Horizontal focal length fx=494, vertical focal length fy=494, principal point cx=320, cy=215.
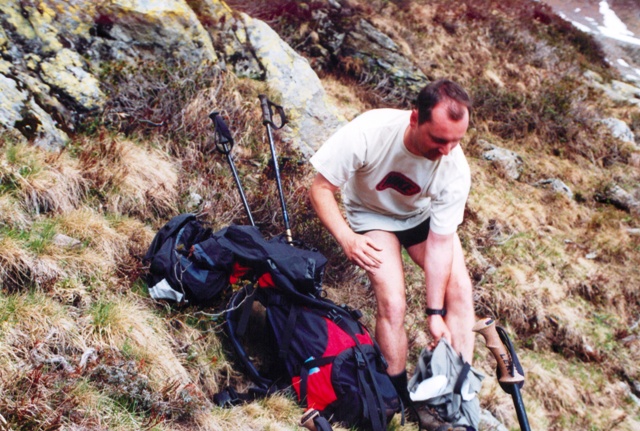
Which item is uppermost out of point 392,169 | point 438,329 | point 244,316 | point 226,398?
point 392,169

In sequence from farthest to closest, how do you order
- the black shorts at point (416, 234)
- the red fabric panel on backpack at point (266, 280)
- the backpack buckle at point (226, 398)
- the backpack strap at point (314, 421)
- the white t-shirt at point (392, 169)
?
the black shorts at point (416, 234) < the white t-shirt at point (392, 169) < the red fabric panel on backpack at point (266, 280) < the backpack buckle at point (226, 398) < the backpack strap at point (314, 421)

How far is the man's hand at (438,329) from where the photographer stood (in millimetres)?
3332

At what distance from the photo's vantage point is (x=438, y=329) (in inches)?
133

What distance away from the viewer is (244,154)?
557cm

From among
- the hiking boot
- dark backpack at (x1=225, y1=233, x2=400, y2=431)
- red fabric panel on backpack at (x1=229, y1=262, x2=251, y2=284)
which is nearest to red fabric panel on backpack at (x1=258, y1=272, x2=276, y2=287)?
dark backpack at (x1=225, y1=233, x2=400, y2=431)

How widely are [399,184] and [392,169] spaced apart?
16 cm

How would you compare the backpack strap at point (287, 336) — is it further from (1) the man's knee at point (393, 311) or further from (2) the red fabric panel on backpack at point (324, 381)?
(1) the man's knee at point (393, 311)

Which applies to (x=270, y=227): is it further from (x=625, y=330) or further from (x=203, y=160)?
(x=625, y=330)

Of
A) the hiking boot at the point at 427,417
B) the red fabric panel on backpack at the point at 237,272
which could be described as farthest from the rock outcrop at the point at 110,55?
the hiking boot at the point at 427,417

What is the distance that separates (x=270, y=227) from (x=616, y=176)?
8.37m

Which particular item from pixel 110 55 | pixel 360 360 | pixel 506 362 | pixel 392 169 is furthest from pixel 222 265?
pixel 110 55

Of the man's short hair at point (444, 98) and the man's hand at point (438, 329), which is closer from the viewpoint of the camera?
the man's short hair at point (444, 98)

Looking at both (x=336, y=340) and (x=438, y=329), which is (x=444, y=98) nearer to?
(x=438, y=329)

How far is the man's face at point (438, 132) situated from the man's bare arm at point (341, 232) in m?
0.71
